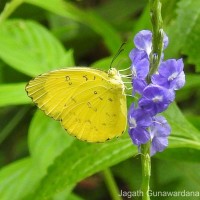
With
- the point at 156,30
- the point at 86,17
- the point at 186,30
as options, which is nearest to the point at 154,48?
the point at 156,30

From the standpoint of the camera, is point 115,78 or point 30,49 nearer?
point 115,78

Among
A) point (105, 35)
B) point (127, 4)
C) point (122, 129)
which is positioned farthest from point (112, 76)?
point (127, 4)

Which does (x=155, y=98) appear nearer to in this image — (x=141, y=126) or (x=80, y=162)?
(x=141, y=126)

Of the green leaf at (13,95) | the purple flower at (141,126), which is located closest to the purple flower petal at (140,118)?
the purple flower at (141,126)

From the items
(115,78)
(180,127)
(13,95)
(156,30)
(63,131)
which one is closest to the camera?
(156,30)

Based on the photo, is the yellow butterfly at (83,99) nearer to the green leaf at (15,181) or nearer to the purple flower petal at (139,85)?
the purple flower petal at (139,85)
